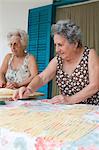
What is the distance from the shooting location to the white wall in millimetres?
4508

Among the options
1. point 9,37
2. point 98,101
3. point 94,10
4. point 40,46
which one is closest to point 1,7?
point 40,46

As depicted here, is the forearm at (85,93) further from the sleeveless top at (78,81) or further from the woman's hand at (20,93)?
the woman's hand at (20,93)

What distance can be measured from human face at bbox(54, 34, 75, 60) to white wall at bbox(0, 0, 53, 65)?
2.64m

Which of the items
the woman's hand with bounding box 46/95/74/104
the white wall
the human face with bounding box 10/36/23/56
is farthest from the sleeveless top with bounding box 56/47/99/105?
the white wall

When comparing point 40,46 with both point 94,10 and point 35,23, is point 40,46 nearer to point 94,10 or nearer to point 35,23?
point 35,23

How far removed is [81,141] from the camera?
2.93 ft

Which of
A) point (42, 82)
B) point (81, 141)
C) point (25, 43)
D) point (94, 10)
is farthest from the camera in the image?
point (94, 10)

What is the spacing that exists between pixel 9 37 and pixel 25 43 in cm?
17

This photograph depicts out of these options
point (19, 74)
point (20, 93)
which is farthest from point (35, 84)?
point (19, 74)

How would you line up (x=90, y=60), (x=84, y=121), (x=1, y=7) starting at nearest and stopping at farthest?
(x=84, y=121) < (x=90, y=60) < (x=1, y=7)

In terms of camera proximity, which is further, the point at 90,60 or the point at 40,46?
the point at 40,46

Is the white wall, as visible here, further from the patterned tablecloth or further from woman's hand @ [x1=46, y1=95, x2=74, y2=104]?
the patterned tablecloth

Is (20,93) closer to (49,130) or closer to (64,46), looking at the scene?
(64,46)

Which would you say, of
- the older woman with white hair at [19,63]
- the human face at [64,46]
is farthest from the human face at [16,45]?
the human face at [64,46]
